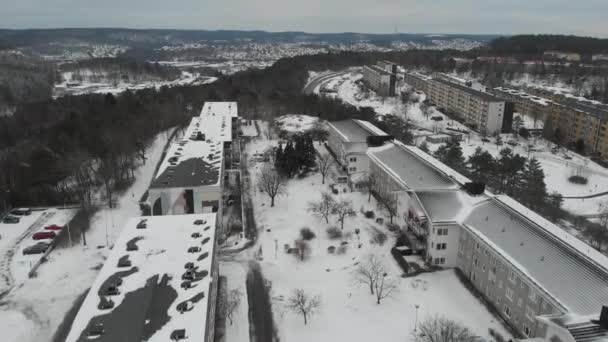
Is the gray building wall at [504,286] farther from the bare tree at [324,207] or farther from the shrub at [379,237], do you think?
the bare tree at [324,207]

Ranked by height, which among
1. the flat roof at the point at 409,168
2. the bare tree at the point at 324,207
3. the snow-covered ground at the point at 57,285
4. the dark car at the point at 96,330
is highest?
the flat roof at the point at 409,168

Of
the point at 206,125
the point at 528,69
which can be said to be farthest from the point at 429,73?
the point at 206,125

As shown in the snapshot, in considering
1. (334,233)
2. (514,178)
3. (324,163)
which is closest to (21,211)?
(334,233)

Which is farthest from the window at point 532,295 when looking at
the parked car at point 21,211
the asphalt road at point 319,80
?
the asphalt road at point 319,80

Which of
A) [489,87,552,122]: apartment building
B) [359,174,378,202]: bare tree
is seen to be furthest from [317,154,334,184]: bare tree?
[489,87,552,122]: apartment building

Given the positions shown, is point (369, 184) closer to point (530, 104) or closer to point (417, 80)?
point (530, 104)

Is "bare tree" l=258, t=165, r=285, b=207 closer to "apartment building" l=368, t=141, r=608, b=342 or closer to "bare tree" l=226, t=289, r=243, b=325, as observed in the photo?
"apartment building" l=368, t=141, r=608, b=342
